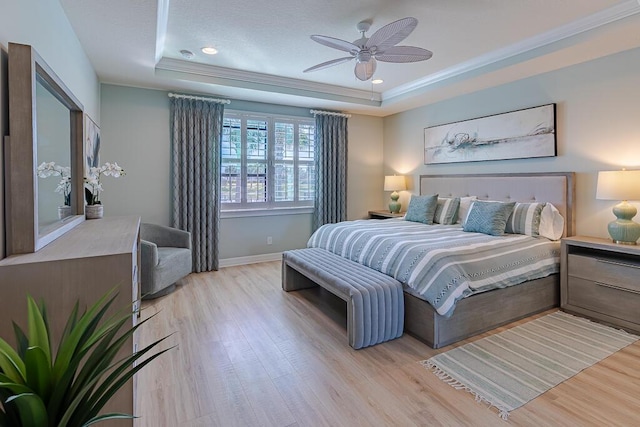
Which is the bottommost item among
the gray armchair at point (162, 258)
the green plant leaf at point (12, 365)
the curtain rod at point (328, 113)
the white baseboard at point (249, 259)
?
the white baseboard at point (249, 259)

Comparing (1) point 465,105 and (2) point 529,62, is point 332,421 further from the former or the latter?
(1) point 465,105

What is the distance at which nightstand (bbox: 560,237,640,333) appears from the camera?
8.96ft

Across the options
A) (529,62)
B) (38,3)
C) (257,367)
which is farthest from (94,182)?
(529,62)

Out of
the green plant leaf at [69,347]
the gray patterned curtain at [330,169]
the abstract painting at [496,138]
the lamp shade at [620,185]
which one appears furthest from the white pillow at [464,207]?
the green plant leaf at [69,347]

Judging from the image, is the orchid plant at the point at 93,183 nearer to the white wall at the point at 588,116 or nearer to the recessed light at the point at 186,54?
the recessed light at the point at 186,54

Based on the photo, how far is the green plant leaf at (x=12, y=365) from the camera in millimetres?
804

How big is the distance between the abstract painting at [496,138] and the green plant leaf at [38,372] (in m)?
4.35

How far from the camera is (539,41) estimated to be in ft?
10.4

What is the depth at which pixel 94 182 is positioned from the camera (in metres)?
2.66

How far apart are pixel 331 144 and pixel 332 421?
430 cm

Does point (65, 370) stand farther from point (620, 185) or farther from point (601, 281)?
point (620, 185)

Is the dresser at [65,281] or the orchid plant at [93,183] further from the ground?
the orchid plant at [93,183]

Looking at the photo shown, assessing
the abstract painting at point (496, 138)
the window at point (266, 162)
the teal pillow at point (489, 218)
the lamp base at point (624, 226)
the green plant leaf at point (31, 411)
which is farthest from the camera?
the window at point (266, 162)

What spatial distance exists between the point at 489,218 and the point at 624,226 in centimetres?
106
